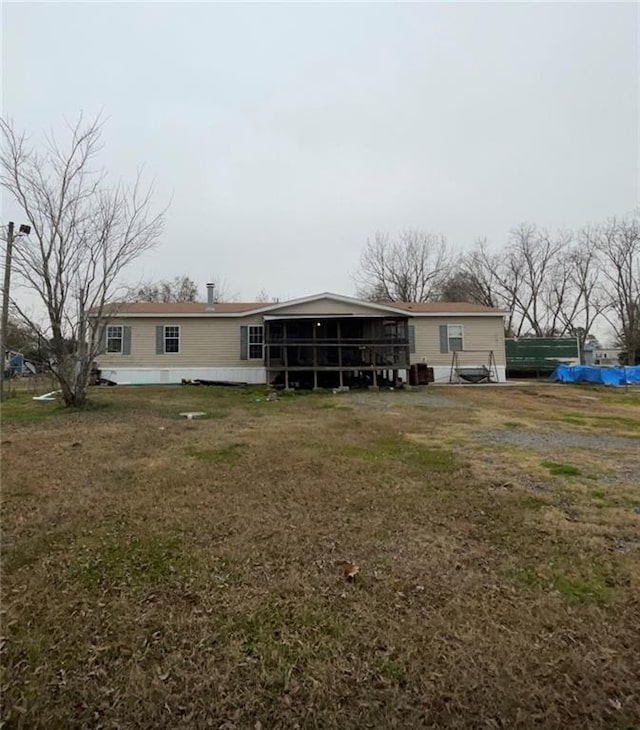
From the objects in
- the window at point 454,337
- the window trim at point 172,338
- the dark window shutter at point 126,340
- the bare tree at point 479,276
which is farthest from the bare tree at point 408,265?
the dark window shutter at point 126,340

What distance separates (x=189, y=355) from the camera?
18.3 metres

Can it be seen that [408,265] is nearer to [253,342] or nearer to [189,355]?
[253,342]

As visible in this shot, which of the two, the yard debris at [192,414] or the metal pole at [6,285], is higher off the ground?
the metal pole at [6,285]

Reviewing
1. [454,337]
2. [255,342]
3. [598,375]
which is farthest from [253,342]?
[598,375]

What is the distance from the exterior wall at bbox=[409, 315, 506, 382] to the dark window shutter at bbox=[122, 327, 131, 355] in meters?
11.9

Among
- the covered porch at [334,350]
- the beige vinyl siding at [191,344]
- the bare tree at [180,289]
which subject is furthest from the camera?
the bare tree at [180,289]

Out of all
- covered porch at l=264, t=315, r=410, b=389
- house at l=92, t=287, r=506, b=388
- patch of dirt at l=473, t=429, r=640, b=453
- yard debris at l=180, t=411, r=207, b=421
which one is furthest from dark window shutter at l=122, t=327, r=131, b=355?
patch of dirt at l=473, t=429, r=640, b=453

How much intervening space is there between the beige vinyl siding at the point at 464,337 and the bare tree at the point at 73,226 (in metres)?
12.0

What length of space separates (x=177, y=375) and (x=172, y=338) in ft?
5.11

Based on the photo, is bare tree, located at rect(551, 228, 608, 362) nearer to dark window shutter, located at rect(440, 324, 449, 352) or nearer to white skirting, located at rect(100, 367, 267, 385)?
dark window shutter, located at rect(440, 324, 449, 352)

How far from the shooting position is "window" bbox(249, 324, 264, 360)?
18422 mm

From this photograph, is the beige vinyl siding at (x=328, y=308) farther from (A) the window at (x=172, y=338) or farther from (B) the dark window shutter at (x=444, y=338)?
(A) the window at (x=172, y=338)

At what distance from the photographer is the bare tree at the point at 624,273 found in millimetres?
31344

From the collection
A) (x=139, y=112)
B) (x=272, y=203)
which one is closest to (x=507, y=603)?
(x=139, y=112)
